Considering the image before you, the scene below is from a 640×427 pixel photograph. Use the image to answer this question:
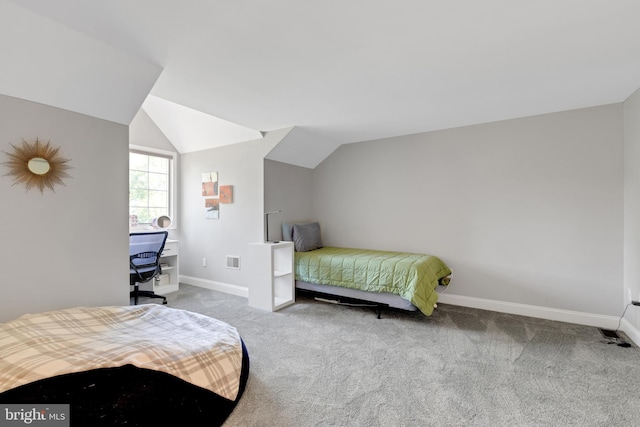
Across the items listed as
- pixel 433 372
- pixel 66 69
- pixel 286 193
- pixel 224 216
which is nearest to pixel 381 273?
pixel 433 372

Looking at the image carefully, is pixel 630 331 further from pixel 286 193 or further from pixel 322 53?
pixel 286 193

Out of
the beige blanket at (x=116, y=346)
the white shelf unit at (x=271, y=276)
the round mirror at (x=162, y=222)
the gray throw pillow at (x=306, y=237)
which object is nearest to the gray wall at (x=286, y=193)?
the gray throw pillow at (x=306, y=237)

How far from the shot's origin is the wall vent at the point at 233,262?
4160mm

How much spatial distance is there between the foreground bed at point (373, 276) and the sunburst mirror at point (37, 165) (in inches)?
99.2

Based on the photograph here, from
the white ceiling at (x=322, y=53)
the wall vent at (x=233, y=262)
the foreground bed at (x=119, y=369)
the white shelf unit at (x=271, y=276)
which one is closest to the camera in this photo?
the foreground bed at (x=119, y=369)

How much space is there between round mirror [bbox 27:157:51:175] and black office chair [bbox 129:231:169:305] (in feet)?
4.67

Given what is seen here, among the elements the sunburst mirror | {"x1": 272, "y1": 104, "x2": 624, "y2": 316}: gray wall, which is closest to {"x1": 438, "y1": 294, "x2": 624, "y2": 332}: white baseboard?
{"x1": 272, "y1": 104, "x2": 624, "y2": 316}: gray wall

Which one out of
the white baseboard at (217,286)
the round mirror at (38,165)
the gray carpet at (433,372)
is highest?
the round mirror at (38,165)

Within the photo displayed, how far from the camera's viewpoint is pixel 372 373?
6.79 ft

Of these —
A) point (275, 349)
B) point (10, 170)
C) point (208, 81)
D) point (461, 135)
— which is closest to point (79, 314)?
point (10, 170)

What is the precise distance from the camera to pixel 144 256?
344cm

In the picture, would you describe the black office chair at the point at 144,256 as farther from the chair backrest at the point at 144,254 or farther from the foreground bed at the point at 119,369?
the foreground bed at the point at 119,369

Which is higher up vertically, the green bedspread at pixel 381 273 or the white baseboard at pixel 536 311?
the green bedspread at pixel 381 273

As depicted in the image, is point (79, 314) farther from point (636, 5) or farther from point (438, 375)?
point (636, 5)
